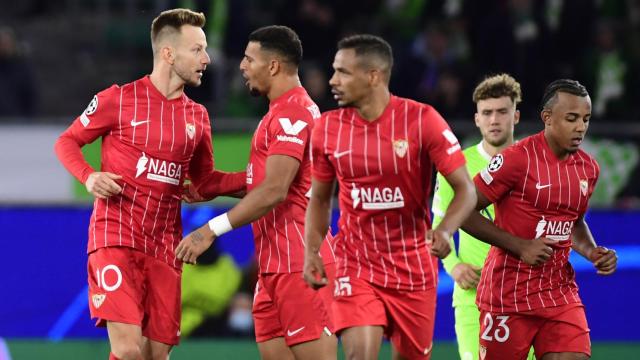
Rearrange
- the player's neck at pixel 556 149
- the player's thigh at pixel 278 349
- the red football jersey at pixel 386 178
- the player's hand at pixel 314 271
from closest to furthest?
the red football jersey at pixel 386 178 < the player's hand at pixel 314 271 < the player's neck at pixel 556 149 < the player's thigh at pixel 278 349

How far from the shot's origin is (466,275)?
7777 mm

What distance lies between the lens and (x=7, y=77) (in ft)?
44.5

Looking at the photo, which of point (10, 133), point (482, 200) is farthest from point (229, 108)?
point (482, 200)

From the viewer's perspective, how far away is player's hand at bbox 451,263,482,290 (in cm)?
776

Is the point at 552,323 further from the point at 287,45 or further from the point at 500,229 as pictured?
the point at 287,45

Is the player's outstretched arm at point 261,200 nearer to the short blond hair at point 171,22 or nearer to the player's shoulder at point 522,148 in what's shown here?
the short blond hair at point 171,22

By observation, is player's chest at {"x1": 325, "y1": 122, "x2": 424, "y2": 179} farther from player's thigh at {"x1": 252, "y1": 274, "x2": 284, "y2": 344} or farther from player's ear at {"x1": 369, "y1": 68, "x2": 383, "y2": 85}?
player's thigh at {"x1": 252, "y1": 274, "x2": 284, "y2": 344}

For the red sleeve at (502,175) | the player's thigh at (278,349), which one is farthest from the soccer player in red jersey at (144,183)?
the red sleeve at (502,175)

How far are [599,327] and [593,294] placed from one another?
297 millimetres

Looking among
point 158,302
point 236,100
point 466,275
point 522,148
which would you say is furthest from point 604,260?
point 236,100

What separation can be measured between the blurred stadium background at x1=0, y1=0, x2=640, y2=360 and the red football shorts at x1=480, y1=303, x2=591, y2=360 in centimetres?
372

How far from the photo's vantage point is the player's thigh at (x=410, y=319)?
22.3 ft

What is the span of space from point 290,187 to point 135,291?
109cm

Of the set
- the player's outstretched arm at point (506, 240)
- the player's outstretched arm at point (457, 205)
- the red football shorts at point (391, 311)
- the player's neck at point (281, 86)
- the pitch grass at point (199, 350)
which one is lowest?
the pitch grass at point (199, 350)
